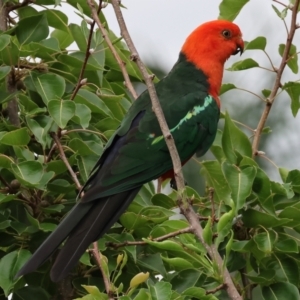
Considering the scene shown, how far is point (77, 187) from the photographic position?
7.06ft

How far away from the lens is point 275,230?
7.16 feet

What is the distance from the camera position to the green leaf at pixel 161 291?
62.9 inches

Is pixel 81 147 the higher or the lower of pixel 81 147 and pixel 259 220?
the higher

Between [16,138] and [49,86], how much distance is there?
9.5 inches

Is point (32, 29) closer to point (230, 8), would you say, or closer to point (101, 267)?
point (230, 8)

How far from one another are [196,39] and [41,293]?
1559mm

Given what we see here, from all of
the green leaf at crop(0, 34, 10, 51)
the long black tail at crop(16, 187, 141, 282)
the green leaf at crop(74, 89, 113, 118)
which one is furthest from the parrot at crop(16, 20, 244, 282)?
the green leaf at crop(0, 34, 10, 51)

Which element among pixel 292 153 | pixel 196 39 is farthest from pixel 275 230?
pixel 292 153

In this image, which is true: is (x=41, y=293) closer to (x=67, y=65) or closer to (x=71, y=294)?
(x=71, y=294)

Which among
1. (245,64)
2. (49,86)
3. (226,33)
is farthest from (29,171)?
(226,33)

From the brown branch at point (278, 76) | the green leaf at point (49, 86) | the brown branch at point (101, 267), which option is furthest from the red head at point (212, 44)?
the brown branch at point (101, 267)

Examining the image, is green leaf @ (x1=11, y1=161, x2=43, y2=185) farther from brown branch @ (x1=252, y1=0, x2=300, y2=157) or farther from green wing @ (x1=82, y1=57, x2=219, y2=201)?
brown branch @ (x1=252, y1=0, x2=300, y2=157)

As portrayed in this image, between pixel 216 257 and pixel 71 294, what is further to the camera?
pixel 71 294

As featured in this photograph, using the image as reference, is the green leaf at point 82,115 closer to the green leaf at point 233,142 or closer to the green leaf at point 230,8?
the green leaf at point 233,142
